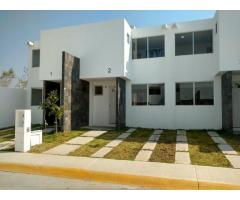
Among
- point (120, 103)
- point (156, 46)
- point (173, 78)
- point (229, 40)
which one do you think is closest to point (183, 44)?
point (156, 46)

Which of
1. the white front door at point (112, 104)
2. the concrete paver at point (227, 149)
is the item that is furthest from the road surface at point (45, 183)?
the white front door at point (112, 104)

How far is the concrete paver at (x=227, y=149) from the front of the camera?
6.80m

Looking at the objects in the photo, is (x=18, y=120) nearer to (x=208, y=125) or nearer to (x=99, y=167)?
(x=99, y=167)

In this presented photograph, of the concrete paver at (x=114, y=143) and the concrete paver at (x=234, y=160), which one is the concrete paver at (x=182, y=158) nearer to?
the concrete paver at (x=234, y=160)

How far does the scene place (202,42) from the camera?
39.0 ft

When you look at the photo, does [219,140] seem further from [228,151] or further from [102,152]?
[102,152]

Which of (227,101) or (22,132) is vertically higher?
(227,101)

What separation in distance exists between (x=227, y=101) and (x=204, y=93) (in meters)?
1.53

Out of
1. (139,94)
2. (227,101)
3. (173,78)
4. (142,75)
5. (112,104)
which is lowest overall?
(112,104)

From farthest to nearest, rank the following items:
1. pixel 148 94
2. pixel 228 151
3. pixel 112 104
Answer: pixel 112 104, pixel 148 94, pixel 228 151

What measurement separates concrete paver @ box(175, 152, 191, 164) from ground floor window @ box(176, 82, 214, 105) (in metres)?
5.41

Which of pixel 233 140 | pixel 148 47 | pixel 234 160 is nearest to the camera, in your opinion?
pixel 234 160
